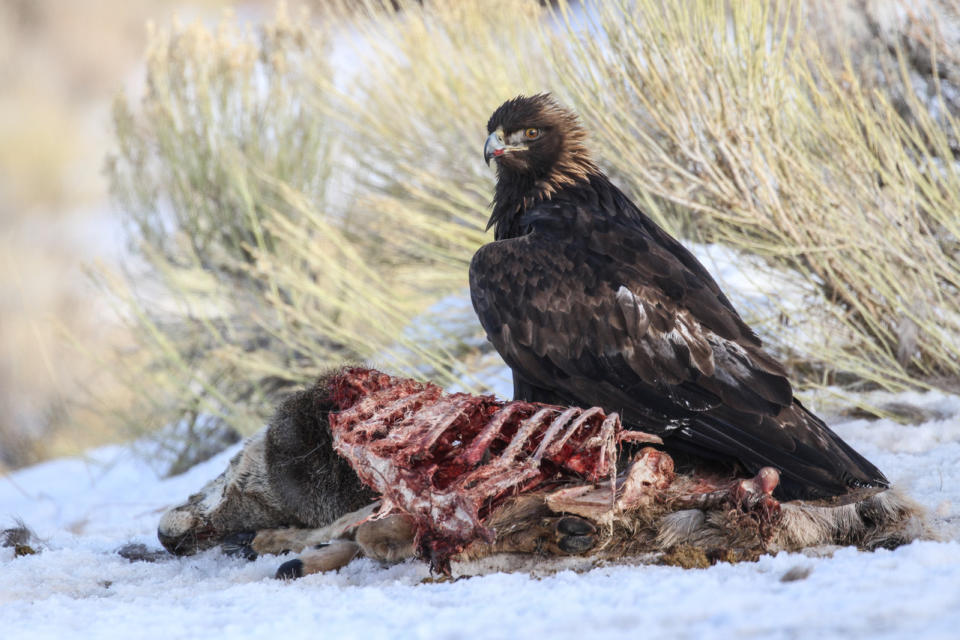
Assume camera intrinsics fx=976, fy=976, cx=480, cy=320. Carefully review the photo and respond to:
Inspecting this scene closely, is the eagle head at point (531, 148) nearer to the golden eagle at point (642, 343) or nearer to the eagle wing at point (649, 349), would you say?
the golden eagle at point (642, 343)

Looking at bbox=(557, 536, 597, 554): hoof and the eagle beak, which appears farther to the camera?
Answer: the eagle beak

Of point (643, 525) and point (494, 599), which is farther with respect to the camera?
point (643, 525)

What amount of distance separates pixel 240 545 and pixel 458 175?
3742 millimetres

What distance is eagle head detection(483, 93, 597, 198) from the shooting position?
380 centimetres

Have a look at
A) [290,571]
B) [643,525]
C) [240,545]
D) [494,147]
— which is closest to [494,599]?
[643,525]

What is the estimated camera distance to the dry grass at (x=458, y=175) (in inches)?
171

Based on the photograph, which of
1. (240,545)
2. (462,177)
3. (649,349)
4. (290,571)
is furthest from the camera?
(462,177)

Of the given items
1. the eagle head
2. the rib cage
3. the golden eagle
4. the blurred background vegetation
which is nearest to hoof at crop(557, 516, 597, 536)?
the rib cage

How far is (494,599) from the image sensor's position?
1959 mm

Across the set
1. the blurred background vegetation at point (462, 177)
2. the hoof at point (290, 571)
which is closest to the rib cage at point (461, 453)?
the hoof at point (290, 571)

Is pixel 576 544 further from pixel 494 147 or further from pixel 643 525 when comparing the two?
pixel 494 147

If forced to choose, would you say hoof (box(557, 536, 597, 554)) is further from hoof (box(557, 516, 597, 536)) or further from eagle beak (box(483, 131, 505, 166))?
eagle beak (box(483, 131, 505, 166))

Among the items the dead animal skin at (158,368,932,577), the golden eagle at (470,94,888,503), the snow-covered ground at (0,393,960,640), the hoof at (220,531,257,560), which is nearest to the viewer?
the snow-covered ground at (0,393,960,640)

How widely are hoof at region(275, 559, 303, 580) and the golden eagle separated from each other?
1.07 meters
